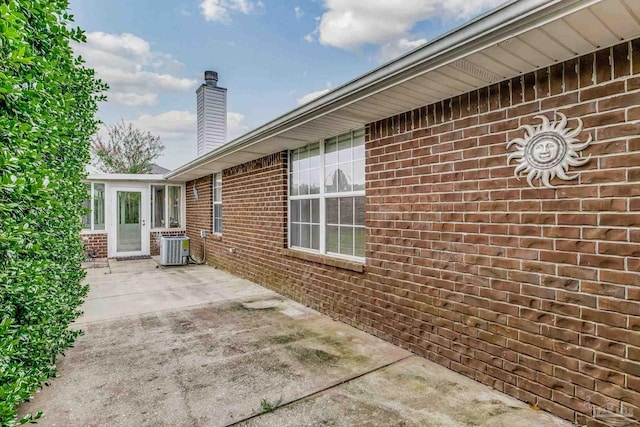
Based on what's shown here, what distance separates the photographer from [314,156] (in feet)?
17.8

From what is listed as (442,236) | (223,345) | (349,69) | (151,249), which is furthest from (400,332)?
(151,249)

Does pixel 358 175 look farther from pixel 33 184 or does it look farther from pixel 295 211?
pixel 33 184

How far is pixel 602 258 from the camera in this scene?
7.47ft

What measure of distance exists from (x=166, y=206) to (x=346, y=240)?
906 centimetres

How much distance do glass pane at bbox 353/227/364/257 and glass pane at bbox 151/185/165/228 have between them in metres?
9.31

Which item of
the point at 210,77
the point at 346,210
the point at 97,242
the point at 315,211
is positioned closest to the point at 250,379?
the point at 346,210

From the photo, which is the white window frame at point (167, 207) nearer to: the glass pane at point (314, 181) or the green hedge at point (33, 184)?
the glass pane at point (314, 181)

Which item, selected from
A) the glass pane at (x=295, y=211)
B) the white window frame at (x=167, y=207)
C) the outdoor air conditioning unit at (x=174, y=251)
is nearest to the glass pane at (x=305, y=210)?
the glass pane at (x=295, y=211)

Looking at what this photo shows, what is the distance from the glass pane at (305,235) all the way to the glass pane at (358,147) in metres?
1.57

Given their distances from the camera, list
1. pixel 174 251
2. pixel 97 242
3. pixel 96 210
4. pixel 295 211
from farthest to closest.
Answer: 1. pixel 96 210
2. pixel 97 242
3. pixel 174 251
4. pixel 295 211

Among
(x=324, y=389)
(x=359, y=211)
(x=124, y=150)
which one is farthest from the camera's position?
(x=124, y=150)

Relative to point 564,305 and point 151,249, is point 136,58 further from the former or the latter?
point 564,305

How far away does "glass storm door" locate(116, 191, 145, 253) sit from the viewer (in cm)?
1120

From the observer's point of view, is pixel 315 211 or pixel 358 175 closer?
pixel 358 175
